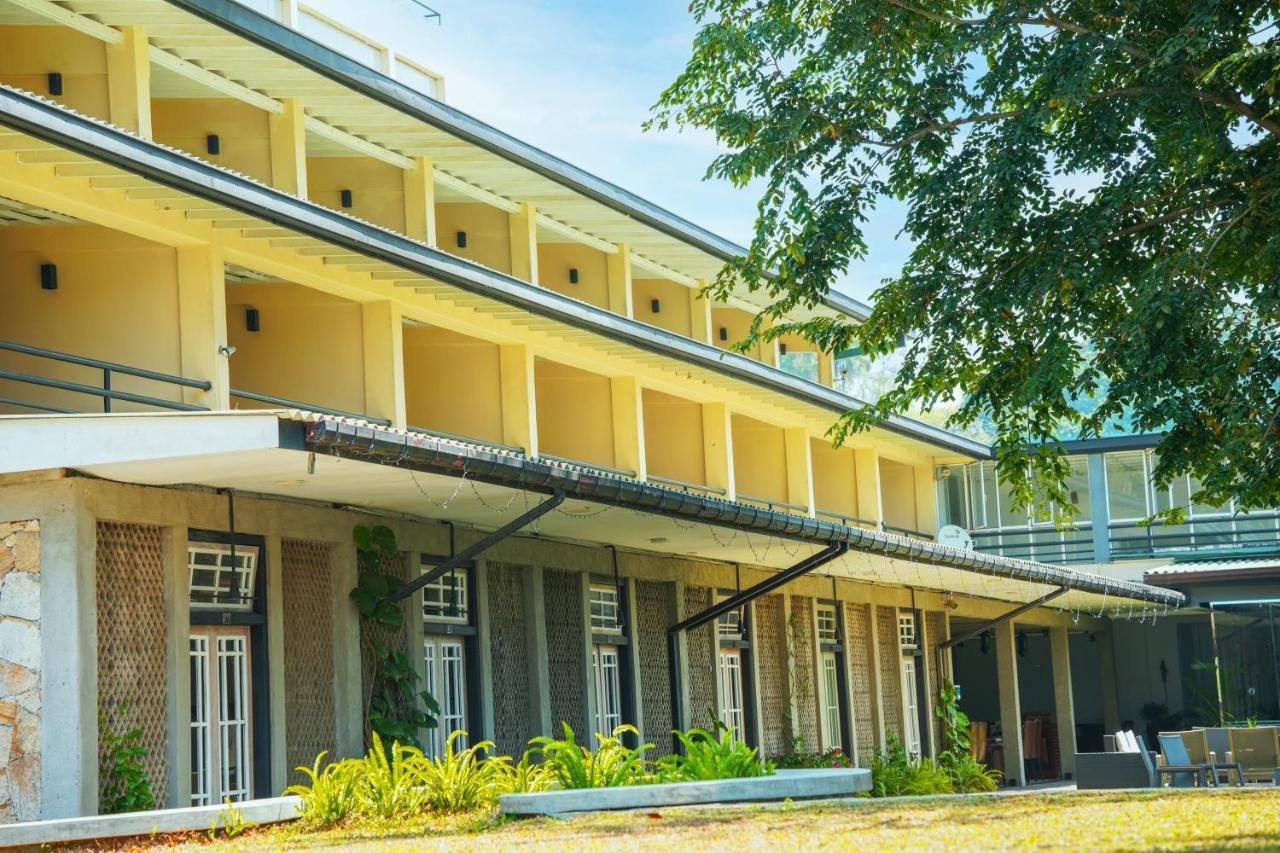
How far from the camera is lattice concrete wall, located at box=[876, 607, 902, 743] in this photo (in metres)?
28.0

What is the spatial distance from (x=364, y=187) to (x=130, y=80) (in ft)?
15.1

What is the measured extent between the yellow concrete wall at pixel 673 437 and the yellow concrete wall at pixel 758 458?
98.4 inches

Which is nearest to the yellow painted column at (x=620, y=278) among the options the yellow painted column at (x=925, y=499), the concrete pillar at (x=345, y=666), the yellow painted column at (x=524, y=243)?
the yellow painted column at (x=524, y=243)

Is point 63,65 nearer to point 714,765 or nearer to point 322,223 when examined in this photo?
point 322,223

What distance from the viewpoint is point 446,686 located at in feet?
57.2

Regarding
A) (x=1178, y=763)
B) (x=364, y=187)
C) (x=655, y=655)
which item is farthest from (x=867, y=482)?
(x=364, y=187)

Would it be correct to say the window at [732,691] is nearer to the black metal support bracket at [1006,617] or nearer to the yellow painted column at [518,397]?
the yellow painted column at [518,397]

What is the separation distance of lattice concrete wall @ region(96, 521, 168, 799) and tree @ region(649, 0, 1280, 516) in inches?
236

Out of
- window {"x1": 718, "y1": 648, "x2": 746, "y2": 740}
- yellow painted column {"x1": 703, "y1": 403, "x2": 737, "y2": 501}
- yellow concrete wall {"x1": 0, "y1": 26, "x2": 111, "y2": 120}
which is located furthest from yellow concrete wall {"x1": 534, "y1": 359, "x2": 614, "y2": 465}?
yellow concrete wall {"x1": 0, "y1": 26, "x2": 111, "y2": 120}

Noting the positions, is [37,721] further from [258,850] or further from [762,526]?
[762,526]

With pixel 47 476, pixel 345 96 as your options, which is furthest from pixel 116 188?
pixel 345 96

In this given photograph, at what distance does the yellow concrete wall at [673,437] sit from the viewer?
979 inches

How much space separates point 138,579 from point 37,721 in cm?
149

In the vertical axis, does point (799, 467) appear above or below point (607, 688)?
above
